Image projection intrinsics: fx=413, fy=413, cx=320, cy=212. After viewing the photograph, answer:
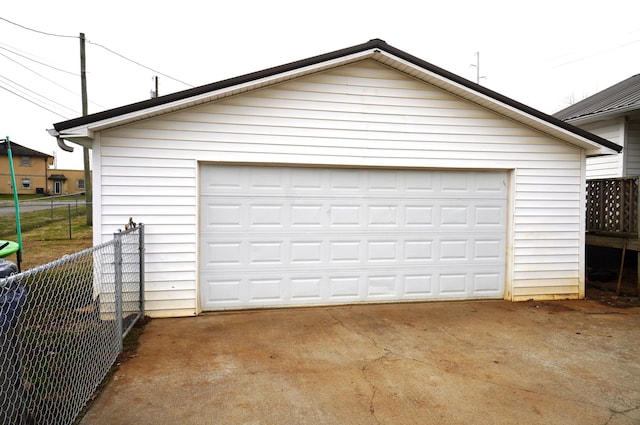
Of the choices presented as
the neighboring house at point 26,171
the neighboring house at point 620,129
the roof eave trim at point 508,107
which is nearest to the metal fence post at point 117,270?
the roof eave trim at point 508,107

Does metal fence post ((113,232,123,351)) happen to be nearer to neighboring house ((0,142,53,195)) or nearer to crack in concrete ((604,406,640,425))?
crack in concrete ((604,406,640,425))

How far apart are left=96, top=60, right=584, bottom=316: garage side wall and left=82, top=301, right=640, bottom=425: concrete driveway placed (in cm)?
99

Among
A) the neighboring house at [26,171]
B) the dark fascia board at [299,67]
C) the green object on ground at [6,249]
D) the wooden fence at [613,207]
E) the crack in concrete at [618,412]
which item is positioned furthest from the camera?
the neighboring house at [26,171]

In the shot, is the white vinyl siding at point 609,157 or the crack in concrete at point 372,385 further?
the white vinyl siding at point 609,157

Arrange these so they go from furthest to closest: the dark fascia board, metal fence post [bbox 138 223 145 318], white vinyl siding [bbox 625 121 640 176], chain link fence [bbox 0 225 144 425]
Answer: white vinyl siding [bbox 625 121 640 176], metal fence post [bbox 138 223 145 318], the dark fascia board, chain link fence [bbox 0 225 144 425]

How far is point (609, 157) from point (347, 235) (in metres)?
7.54

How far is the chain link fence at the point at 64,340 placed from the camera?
9.04 ft

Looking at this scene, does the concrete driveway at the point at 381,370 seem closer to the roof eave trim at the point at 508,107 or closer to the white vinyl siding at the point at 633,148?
the roof eave trim at the point at 508,107

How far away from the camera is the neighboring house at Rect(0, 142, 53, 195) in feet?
153

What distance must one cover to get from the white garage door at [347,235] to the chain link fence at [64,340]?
4.14 ft

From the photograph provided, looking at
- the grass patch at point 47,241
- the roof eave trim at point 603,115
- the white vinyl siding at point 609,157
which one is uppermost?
the roof eave trim at point 603,115

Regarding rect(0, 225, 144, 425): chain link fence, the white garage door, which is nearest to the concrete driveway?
rect(0, 225, 144, 425): chain link fence

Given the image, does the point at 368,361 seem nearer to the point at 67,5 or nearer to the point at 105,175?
the point at 105,175

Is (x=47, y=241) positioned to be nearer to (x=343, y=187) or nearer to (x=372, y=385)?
(x=343, y=187)
